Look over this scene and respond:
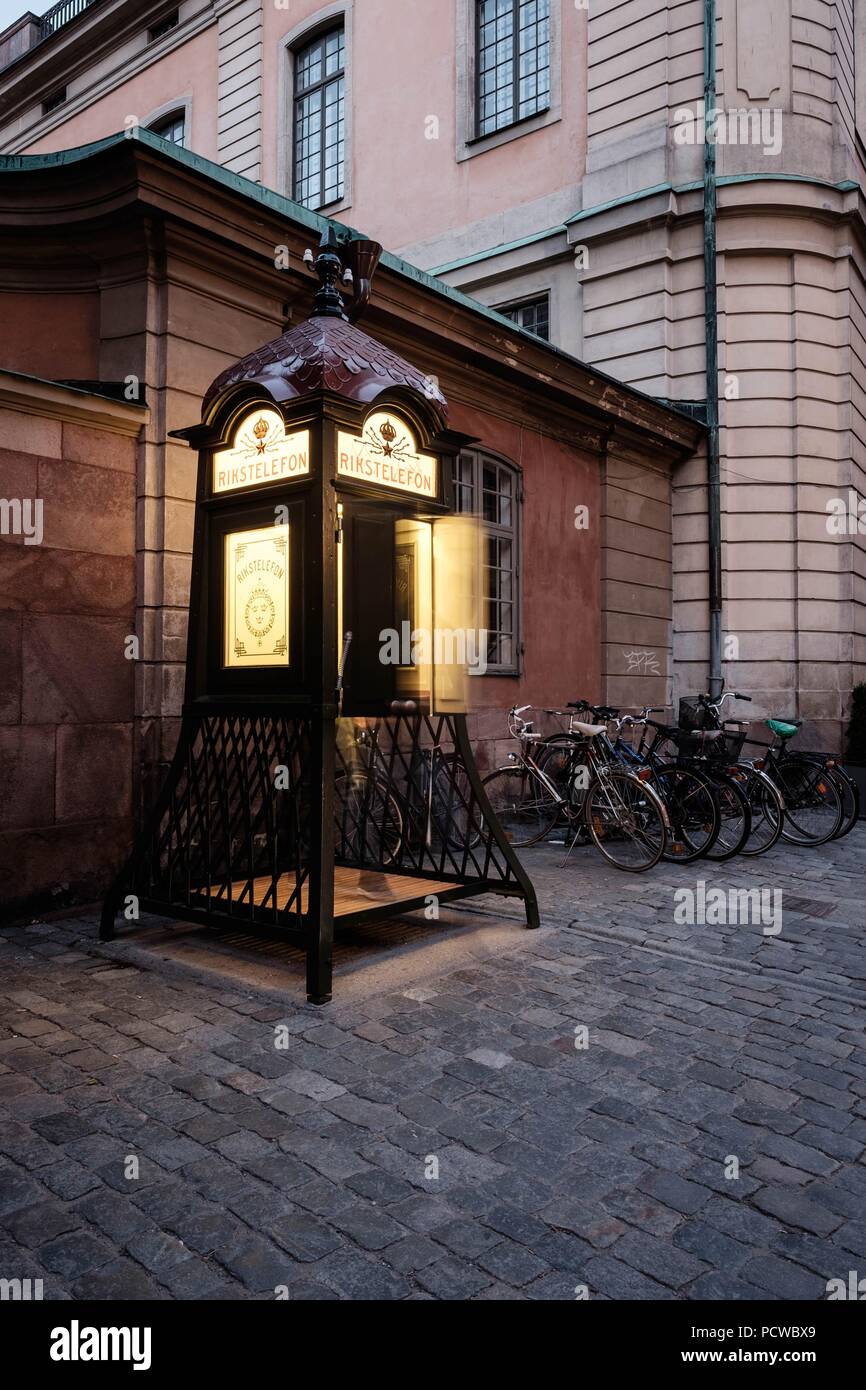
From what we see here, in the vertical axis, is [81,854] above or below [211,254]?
below

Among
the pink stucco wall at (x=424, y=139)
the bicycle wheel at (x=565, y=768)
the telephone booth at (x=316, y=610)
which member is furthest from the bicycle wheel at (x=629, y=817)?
the pink stucco wall at (x=424, y=139)

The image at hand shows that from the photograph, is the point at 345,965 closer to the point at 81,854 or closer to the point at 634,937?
the point at 634,937

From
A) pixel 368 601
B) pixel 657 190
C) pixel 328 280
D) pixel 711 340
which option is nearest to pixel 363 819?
pixel 368 601

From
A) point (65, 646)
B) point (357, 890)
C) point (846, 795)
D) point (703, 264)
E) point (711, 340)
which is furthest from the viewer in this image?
point (703, 264)

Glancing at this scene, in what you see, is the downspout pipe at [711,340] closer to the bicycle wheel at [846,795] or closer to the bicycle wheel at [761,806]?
the bicycle wheel at [846,795]

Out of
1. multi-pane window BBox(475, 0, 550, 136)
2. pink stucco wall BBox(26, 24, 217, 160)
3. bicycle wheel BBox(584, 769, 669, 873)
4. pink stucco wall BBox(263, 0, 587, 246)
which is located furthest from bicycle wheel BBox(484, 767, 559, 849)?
pink stucco wall BBox(26, 24, 217, 160)

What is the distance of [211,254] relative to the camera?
6.54 metres


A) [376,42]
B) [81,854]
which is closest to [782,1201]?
[81,854]

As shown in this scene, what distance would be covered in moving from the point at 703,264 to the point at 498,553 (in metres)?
6.47

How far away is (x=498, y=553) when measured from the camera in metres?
10.1

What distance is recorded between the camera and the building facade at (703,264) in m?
13.2

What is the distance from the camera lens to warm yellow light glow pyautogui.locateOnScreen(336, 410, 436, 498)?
193 inches

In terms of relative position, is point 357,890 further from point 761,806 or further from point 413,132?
point 413,132
